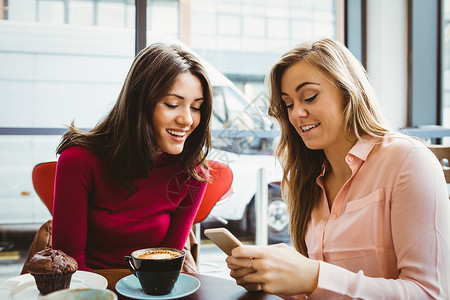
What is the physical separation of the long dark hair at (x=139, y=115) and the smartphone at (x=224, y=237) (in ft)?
2.05

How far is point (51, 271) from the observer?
96 cm

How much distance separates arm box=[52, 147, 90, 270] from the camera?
142 centimetres

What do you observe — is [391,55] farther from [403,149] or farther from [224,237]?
[224,237]

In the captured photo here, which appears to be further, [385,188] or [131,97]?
[131,97]

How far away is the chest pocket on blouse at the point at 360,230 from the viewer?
1.15 m

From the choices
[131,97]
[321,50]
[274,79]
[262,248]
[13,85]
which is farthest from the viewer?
[13,85]

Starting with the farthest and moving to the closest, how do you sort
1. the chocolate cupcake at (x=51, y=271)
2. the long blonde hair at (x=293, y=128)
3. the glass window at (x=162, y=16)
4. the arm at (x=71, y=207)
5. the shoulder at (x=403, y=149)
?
the glass window at (x=162, y=16), the arm at (x=71, y=207), the long blonde hair at (x=293, y=128), the shoulder at (x=403, y=149), the chocolate cupcake at (x=51, y=271)

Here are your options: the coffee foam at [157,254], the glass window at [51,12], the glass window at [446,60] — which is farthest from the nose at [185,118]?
the glass window at [446,60]

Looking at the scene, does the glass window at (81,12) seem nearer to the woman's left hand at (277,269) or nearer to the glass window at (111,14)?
the glass window at (111,14)

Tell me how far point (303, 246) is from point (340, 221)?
25 centimetres

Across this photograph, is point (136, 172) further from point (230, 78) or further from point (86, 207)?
point (230, 78)

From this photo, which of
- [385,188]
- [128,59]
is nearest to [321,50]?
[385,188]

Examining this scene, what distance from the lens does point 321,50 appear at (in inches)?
51.1

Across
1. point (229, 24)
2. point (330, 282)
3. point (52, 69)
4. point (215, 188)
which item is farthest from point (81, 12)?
point (330, 282)
